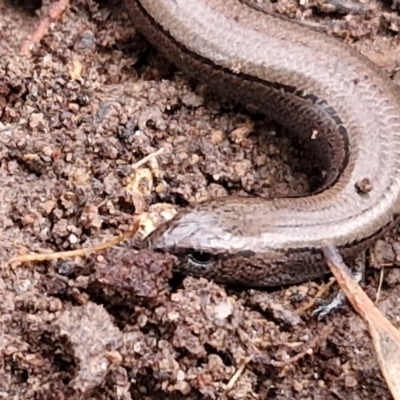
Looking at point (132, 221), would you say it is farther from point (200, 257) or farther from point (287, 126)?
point (287, 126)

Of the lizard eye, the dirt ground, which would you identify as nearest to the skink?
the lizard eye

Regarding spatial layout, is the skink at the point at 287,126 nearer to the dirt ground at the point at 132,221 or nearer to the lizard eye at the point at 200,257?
the lizard eye at the point at 200,257

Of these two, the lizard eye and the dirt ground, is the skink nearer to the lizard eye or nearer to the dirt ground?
the lizard eye

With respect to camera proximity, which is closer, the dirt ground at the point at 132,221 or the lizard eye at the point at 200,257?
the dirt ground at the point at 132,221

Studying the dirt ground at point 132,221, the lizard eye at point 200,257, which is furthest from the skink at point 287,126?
the dirt ground at point 132,221

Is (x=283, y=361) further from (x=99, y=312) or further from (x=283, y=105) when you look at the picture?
(x=283, y=105)
